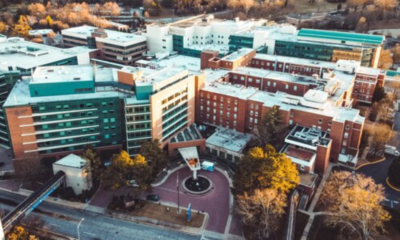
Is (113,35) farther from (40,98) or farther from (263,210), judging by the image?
(263,210)

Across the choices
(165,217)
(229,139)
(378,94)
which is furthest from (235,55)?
(165,217)

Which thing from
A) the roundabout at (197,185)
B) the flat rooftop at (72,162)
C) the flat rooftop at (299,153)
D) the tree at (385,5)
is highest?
the tree at (385,5)

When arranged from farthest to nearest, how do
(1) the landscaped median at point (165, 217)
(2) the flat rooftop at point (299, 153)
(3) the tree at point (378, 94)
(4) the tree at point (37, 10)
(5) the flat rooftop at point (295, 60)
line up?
(4) the tree at point (37, 10), (5) the flat rooftop at point (295, 60), (3) the tree at point (378, 94), (2) the flat rooftop at point (299, 153), (1) the landscaped median at point (165, 217)

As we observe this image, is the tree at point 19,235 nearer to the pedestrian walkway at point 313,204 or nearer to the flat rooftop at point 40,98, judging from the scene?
the flat rooftop at point 40,98

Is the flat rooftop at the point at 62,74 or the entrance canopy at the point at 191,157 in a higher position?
the flat rooftop at the point at 62,74

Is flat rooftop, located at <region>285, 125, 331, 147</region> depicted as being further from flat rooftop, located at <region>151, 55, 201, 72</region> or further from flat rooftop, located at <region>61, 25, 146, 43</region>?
flat rooftop, located at <region>61, 25, 146, 43</region>

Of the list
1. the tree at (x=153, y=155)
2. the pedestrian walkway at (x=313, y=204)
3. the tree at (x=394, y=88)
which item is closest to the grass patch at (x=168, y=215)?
the tree at (x=153, y=155)

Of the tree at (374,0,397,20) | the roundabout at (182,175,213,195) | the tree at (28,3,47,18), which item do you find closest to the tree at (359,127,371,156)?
the roundabout at (182,175,213,195)

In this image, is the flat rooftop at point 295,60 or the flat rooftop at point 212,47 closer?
the flat rooftop at point 295,60
